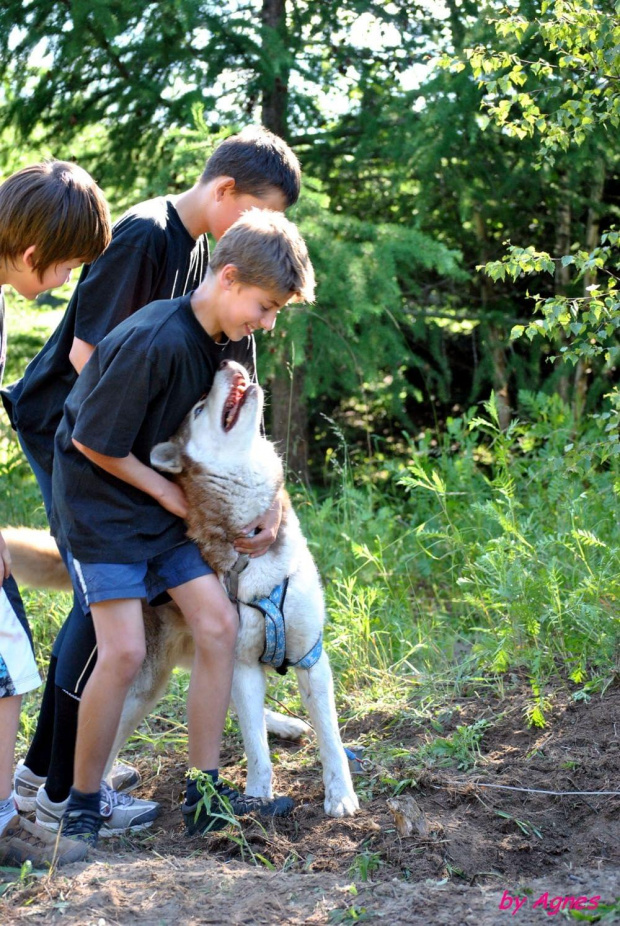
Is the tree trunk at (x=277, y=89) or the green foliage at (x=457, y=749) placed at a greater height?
the tree trunk at (x=277, y=89)

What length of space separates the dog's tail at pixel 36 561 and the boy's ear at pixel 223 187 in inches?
57.7

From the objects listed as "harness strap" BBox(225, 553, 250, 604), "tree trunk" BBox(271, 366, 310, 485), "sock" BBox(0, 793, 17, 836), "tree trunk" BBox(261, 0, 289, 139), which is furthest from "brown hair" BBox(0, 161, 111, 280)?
"tree trunk" BBox(261, 0, 289, 139)

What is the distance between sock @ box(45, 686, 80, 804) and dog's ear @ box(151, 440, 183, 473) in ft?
2.88

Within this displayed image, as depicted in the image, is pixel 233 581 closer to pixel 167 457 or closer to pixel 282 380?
pixel 167 457

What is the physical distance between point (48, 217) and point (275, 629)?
1.55 metres

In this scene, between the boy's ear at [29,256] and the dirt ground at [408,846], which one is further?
the boy's ear at [29,256]

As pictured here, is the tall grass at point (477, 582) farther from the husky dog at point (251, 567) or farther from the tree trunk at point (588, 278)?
the husky dog at point (251, 567)

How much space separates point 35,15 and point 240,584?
16.0 feet

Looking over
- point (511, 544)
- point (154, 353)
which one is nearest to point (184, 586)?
point (154, 353)

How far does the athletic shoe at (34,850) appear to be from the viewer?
268 centimetres

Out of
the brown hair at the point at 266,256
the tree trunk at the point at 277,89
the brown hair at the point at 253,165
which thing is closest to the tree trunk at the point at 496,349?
the tree trunk at the point at 277,89

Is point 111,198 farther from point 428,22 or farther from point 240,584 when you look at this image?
point 240,584

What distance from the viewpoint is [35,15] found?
20.0ft

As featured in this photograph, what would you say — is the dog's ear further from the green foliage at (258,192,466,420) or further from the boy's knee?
the green foliage at (258,192,466,420)
